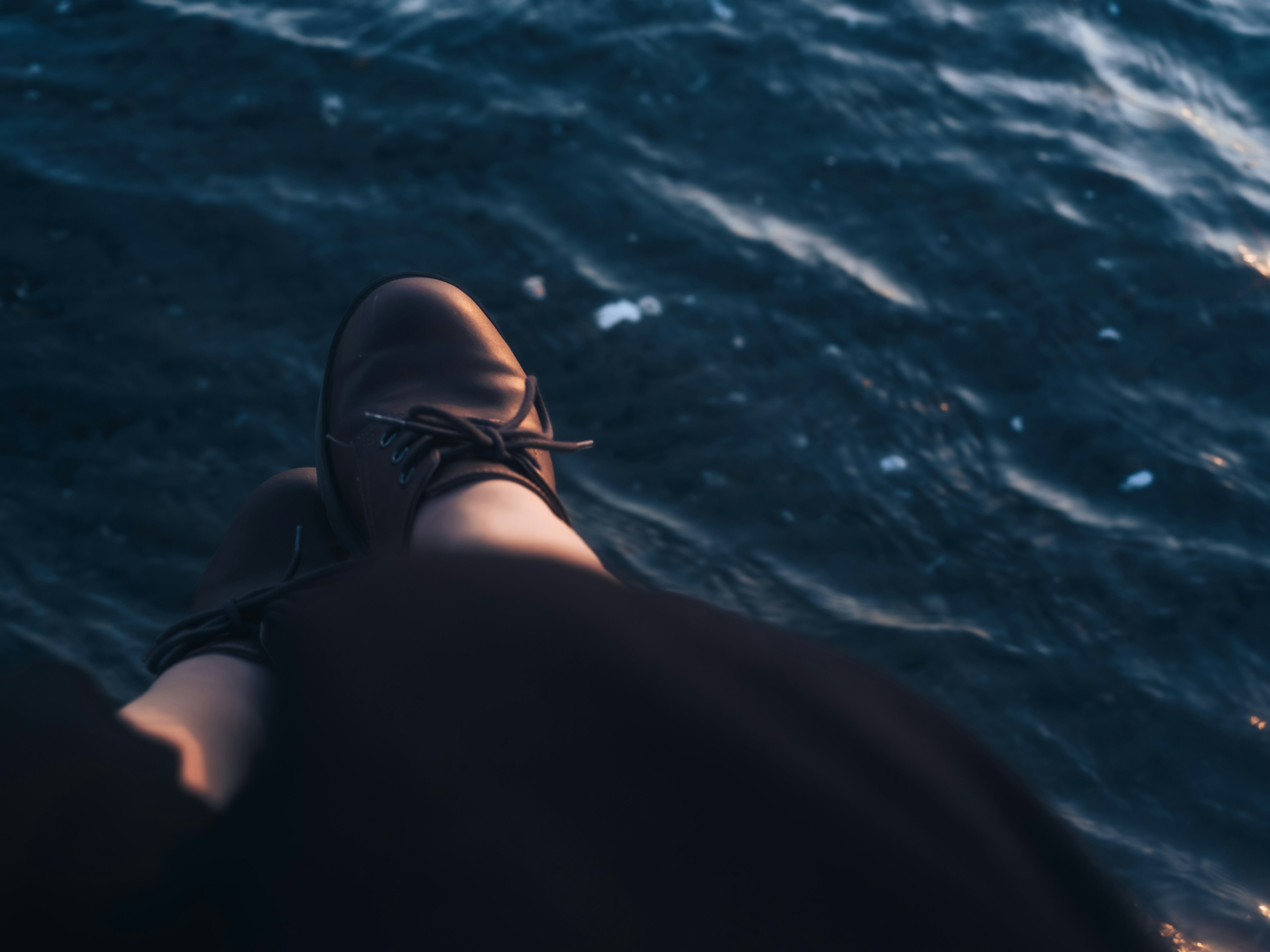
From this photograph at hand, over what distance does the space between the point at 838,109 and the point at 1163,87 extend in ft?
4.52

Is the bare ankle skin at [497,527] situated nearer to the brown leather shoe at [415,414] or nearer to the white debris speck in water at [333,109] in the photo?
the brown leather shoe at [415,414]

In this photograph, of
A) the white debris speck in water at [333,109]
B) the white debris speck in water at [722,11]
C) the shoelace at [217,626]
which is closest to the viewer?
the shoelace at [217,626]

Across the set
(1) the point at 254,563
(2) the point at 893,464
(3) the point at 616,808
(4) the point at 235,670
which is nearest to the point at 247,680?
(4) the point at 235,670

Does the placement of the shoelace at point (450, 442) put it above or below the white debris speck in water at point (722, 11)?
below

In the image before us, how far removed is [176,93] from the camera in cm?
243

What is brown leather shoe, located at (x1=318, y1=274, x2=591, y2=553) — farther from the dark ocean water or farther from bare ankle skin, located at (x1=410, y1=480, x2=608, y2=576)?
the dark ocean water

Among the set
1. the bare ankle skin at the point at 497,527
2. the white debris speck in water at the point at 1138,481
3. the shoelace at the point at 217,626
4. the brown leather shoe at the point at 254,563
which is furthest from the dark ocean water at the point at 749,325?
the bare ankle skin at the point at 497,527

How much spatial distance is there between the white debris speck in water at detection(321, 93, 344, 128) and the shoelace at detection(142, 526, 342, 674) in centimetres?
172

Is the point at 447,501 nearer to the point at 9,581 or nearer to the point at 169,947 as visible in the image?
the point at 169,947

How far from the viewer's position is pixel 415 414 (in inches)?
55.4

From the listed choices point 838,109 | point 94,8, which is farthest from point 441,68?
point 838,109

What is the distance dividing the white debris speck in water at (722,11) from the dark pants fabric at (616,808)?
282 centimetres

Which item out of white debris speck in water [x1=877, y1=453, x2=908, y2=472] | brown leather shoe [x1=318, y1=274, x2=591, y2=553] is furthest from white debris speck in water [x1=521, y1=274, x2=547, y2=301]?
white debris speck in water [x1=877, y1=453, x2=908, y2=472]

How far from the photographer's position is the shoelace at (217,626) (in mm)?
1139
